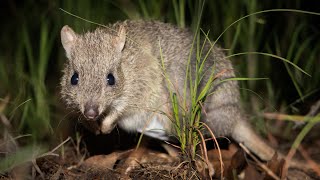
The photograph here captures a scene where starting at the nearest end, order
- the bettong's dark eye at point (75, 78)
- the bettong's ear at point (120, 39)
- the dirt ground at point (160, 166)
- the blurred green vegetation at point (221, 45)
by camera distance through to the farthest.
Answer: the dirt ground at point (160, 166) < the bettong's dark eye at point (75, 78) < the bettong's ear at point (120, 39) < the blurred green vegetation at point (221, 45)

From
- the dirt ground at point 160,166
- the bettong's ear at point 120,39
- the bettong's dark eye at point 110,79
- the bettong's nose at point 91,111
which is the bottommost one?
the dirt ground at point 160,166

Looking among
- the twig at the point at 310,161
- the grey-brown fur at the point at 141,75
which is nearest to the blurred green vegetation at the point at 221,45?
the grey-brown fur at the point at 141,75

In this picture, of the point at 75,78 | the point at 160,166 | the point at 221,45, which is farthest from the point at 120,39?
the point at 221,45

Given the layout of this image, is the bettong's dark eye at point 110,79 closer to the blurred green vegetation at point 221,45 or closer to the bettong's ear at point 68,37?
the bettong's ear at point 68,37

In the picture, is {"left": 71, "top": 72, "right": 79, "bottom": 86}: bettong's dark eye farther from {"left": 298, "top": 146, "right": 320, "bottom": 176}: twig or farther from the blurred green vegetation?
{"left": 298, "top": 146, "right": 320, "bottom": 176}: twig

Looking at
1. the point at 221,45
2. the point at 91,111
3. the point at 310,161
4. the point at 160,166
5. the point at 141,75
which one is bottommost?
the point at 310,161

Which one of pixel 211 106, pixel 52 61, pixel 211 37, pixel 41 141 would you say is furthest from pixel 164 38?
pixel 52 61

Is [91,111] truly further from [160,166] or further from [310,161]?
[310,161]
